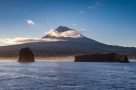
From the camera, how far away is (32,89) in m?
73.3

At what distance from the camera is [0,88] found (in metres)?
73.9

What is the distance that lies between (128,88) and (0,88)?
2722 centimetres

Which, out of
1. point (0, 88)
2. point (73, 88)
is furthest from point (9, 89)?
point (73, 88)

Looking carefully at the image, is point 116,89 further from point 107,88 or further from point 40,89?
point 40,89

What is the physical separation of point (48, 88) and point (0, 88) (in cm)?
992

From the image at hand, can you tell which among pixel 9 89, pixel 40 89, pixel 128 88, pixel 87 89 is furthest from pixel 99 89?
pixel 9 89

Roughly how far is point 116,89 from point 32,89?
17.5 metres

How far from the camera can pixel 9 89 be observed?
7331 cm

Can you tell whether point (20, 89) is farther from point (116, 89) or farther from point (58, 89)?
point (116, 89)

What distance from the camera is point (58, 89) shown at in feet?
239

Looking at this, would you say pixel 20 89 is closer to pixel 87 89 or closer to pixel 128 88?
pixel 87 89

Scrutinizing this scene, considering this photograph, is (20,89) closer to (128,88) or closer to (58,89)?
(58,89)

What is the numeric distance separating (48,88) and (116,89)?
14.2 m

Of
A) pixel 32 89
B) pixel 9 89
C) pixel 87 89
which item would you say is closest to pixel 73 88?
pixel 87 89
